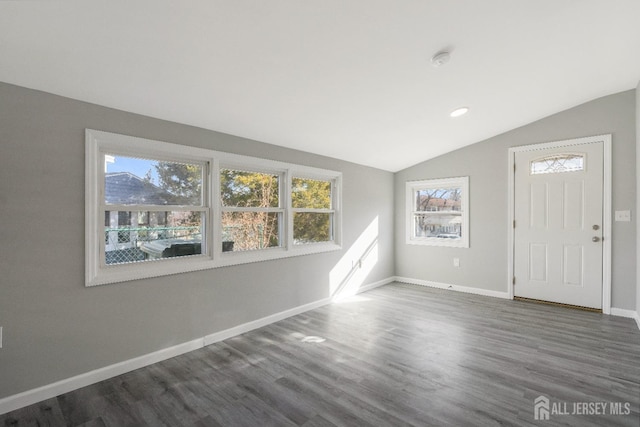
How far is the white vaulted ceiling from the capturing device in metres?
1.72

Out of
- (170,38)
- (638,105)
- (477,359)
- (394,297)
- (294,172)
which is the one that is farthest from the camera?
(394,297)

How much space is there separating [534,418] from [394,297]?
2773 mm

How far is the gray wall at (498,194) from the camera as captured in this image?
367 cm

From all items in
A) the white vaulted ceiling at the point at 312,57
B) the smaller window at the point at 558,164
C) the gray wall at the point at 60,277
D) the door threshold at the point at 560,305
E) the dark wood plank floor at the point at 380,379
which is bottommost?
the dark wood plank floor at the point at 380,379

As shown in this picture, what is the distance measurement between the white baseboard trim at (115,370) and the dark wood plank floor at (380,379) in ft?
0.20

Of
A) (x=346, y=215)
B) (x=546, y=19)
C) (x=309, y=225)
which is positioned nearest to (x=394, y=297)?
(x=346, y=215)

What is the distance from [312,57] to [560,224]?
4046mm

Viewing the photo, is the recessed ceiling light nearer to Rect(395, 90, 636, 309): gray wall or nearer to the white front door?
Rect(395, 90, 636, 309): gray wall

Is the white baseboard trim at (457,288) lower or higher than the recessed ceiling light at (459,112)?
lower

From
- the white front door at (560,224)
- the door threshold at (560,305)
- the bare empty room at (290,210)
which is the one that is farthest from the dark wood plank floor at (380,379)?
the white front door at (560,224)

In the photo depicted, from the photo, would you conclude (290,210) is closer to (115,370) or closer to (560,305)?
(115,370)

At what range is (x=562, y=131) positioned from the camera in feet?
13.4

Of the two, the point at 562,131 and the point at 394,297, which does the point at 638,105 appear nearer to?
the point at 562,131

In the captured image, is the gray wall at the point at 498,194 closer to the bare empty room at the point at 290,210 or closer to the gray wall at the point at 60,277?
the bare empty room at the point at 290,210
